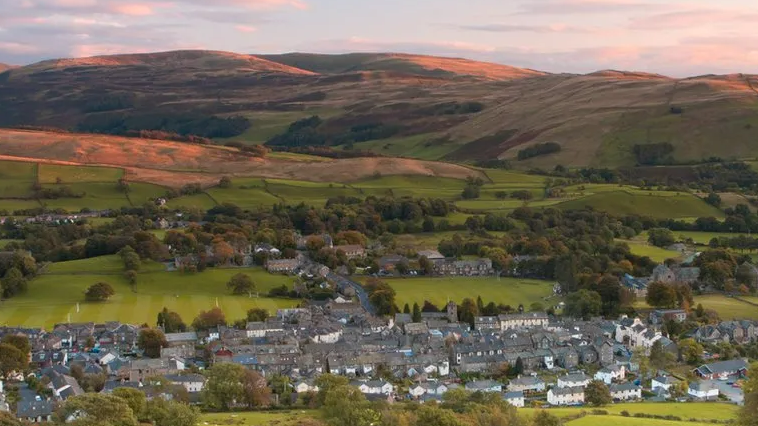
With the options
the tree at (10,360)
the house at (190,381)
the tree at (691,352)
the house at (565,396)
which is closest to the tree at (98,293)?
the tree at (10,360)

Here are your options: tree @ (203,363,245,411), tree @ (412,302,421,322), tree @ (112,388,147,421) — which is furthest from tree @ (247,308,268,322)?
tree @ (112,388,147,421)

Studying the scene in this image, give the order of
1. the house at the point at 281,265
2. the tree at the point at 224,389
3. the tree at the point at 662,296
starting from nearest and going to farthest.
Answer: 1. the tree at the point at 224,389
2. the tree at the point at 662,296
3. the house at the point at 281,265

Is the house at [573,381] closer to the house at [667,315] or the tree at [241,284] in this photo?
the house at [667,315]

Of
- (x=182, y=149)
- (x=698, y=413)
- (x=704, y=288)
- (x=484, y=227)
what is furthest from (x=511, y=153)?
(x=698, y=413)

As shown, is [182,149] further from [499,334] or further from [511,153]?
[499,334]

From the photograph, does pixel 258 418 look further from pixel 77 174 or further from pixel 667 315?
pixel 77 174

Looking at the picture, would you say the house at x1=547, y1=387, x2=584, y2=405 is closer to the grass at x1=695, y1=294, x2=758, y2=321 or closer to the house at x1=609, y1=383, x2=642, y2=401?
the house at x1=609, y1=383, x2=642, y2=401
